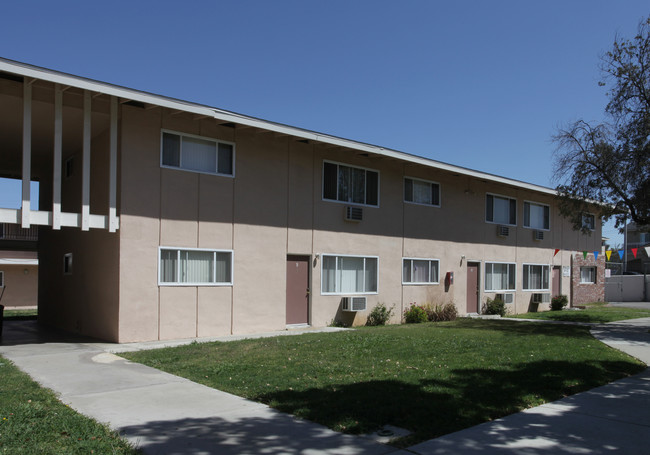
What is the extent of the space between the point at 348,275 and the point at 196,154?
20.3ft

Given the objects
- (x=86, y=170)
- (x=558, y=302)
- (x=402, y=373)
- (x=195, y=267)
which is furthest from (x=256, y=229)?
(x=558, y=302)

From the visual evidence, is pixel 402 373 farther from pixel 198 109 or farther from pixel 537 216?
pixel 537 216

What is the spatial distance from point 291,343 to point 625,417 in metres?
6.77

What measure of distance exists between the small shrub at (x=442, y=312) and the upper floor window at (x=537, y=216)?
7.14m

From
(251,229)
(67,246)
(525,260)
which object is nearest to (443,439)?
(251,229)

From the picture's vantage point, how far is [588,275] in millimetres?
28938

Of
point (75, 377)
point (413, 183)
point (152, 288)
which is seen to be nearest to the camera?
point (75, 377)

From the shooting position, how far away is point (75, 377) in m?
8.47

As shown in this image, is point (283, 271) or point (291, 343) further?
point (283, 271)

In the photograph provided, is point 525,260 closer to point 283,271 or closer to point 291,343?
point 283,271

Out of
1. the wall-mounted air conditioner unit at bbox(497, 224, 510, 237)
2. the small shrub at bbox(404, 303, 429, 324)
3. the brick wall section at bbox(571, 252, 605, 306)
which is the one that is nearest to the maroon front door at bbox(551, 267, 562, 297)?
the brick wall section at bbox(571, 252, 605, 306)

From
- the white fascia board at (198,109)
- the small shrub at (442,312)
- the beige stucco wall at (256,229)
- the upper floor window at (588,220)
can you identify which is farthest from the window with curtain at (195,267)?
the upper floor window at (588,220)

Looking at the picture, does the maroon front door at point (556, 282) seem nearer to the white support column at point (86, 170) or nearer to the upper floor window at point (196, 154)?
the upper floor window at point (196, 154)

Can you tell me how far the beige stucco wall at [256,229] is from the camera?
498 inches
